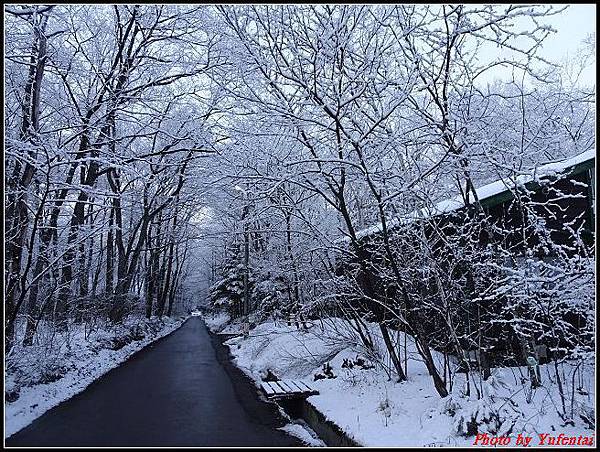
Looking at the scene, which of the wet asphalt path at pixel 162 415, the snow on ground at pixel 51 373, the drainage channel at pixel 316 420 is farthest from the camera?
the snow on ground at pixel 51 373

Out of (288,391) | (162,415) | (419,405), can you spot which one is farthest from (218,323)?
(419,405)

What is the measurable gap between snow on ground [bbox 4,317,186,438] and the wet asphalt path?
0.27m

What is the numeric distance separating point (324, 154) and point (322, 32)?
6.86 ft

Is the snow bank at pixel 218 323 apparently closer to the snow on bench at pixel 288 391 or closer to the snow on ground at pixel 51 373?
the snow on ground at pixel 51 373

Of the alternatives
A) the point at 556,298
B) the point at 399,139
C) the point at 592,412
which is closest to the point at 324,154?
the point at 399,139

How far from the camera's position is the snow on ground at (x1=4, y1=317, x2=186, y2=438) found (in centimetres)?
750

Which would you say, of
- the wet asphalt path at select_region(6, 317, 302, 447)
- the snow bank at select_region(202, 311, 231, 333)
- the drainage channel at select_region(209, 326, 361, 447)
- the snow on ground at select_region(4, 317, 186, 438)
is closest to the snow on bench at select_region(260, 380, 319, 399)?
the drainage channel at select_region(209, 326, 361, 447)

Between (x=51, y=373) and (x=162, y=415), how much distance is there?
3.56 meters

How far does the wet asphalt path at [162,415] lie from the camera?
5.99 meters

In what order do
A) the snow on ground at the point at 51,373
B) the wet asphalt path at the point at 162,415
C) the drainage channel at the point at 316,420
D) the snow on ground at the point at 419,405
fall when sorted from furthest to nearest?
the snow on ground at the point at 51,373 → the wet asphalt path at the point at 162,415 → the drainage channel at the point at 316,420 → the snow on ground at the point at 419,405

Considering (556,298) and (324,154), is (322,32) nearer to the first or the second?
(324,154)

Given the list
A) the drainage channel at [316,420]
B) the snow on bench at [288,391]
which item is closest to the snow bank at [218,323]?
the snow on bench at [288,391]

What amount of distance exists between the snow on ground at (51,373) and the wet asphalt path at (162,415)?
27 centimetres

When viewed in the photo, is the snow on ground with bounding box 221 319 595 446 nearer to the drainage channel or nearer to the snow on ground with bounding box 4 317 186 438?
the drainage channel
